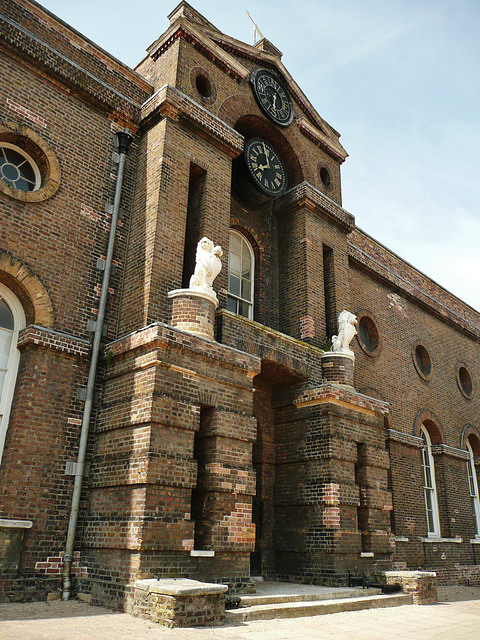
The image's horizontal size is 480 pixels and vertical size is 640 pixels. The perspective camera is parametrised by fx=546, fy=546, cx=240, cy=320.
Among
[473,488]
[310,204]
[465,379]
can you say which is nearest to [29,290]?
[310,204]

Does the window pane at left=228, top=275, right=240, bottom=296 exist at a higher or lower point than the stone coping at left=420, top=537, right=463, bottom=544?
higher

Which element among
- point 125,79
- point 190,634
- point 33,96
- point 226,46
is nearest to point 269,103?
→ point 226,46

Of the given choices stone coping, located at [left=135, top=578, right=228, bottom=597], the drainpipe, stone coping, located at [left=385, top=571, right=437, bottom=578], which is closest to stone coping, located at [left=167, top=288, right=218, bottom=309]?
the drainpipe

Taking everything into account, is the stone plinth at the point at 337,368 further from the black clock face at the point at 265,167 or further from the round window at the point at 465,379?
the round window at the point at 465,379

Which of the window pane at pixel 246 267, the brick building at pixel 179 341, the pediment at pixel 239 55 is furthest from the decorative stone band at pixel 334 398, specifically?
the pediment at pixel 239 55

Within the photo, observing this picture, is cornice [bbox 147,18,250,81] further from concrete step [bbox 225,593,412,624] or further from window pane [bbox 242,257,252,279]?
concrete step [bbox 225,593,412,624]

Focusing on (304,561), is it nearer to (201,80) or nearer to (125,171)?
(125,171)

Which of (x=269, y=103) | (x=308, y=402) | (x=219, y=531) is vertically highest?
(x=269, y=103)

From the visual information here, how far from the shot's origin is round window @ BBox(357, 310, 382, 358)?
16453 mm

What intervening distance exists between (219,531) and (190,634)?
2428 mm

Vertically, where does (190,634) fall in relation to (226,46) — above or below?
below

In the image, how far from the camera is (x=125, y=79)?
1199 cm

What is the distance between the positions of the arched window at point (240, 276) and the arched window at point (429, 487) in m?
8.43

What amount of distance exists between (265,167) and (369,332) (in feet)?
20.3
